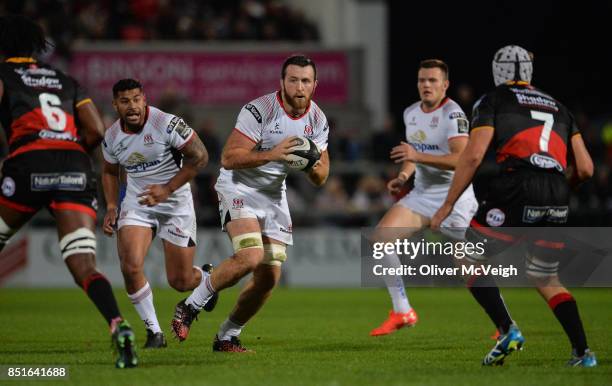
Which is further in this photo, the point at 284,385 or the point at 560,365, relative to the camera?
the point at 560,365

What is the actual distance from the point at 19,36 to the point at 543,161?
388 centimetres

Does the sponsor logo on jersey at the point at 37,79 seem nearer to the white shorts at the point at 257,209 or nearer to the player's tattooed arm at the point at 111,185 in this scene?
the white shorts at the point at 257,209

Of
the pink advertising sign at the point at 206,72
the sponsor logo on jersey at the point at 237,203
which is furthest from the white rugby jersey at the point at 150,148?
the pink advertising sign at the point at 206,72

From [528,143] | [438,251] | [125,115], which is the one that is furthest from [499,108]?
[438,251]

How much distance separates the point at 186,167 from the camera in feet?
30.2

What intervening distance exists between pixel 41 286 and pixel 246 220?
445 inches

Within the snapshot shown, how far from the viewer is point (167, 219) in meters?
9.76

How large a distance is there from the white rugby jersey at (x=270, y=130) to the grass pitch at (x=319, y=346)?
1.42m

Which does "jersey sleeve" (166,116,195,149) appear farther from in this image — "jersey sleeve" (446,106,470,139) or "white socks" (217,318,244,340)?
"jersey sleeve" (446,106,470,139)

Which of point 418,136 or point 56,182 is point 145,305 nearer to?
point 56,182

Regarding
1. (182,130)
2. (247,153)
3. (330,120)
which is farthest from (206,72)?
(247,153)

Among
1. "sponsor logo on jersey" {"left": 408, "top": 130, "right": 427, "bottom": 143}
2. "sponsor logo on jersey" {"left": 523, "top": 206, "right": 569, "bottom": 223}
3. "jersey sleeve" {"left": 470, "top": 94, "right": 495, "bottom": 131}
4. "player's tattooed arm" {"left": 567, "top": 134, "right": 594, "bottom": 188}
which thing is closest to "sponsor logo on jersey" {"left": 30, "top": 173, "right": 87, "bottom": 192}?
"jersey sleeve" {"left": 470, "top": 94, "right": 495, "bottom": 131}

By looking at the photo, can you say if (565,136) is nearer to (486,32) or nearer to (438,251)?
(438,251)

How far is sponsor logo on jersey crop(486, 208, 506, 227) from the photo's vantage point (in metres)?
7.87
